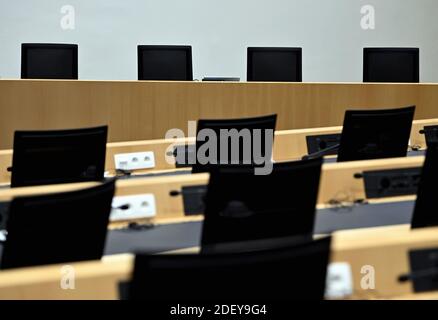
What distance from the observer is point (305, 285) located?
118 cm

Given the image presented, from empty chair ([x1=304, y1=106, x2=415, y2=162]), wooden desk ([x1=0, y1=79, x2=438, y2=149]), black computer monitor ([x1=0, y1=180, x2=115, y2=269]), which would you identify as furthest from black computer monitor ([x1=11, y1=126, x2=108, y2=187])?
wooden desk ([x1=0, y1=79, x2=438, y2=149])

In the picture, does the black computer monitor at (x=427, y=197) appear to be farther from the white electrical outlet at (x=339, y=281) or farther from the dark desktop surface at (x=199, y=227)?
the white electrical outlet at (x=339, y=281)

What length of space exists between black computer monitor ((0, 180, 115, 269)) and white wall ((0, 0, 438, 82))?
19.0 ft

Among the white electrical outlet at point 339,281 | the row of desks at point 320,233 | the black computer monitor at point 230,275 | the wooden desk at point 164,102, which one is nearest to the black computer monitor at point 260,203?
the row of desks at point 320,233

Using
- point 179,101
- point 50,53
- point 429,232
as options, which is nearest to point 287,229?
point 429,232

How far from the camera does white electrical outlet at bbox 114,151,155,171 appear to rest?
3.22m

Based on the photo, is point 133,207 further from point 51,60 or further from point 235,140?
point 51,60

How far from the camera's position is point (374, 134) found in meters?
3.05

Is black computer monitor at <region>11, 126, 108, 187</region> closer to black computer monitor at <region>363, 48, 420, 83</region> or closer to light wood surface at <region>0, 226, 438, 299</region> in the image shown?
light wood surface at <region>0, 226, 438, 299</region>

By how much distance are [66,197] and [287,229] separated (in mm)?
712

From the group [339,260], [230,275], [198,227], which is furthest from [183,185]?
[230,275]

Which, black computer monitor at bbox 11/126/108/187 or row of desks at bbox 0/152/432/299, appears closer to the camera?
row of desks at bbox 0/152/432/299

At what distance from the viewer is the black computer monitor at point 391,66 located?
580cm
